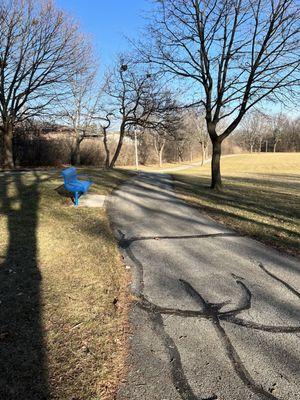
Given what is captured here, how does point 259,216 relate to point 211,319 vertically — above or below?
below

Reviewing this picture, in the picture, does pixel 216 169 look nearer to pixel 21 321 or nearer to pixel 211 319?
pixel 211 319

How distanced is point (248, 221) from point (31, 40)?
63.4ft

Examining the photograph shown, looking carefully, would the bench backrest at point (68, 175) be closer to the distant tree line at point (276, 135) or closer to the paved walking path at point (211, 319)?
the paved walking path at point (211, 319)

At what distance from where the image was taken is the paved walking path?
2.47 meters

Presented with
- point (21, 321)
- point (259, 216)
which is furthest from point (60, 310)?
point (259, 216)

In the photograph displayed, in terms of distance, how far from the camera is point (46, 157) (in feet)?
95.3

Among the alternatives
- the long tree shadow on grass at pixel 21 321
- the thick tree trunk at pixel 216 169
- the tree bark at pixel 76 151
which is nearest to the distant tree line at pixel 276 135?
the tree bark at pixel 76 151

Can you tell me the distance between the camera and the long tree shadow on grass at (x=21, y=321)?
2.37 metres

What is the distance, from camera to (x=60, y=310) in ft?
11.0

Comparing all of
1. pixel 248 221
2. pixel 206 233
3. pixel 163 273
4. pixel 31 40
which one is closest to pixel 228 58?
pixel 248 221

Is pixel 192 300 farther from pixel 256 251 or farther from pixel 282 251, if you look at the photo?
pixel 282 251

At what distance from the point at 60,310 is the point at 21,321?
0.38 m

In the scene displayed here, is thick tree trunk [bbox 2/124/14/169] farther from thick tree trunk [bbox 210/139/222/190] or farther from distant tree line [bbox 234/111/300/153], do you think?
distant tree line [bbox 234/111/300/153]

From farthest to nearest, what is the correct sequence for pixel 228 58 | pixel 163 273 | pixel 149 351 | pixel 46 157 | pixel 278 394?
pixel 46 157 → pixel 228 58 → pixel 163 273 → pixel 149 351 → pixel 278 394
